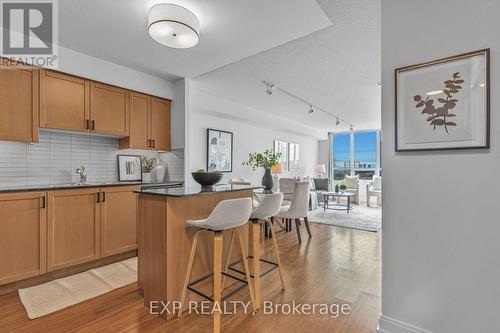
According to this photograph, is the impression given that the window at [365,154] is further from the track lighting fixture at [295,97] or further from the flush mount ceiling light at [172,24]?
the flush mount ceiling light at [172,24]

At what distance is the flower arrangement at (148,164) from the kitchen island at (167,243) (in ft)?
5.76

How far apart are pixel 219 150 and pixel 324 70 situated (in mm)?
2402

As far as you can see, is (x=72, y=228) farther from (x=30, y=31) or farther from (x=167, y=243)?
(x=30, y=31)

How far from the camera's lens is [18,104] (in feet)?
8.21

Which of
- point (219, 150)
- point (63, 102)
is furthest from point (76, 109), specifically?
point (219, 150)

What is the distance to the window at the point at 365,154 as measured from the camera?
8.62m

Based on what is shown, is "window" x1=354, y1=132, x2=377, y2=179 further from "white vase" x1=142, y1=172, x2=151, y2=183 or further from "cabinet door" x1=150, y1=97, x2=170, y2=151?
"white vase" x1=142, y1=172, x2=151, y2=183

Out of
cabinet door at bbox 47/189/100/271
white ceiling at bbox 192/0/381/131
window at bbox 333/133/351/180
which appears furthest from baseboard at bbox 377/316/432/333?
window at bbox 333/133/351/180

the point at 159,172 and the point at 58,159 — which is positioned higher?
the point at 58,159

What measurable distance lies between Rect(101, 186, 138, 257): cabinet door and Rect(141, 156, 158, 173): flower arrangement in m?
0.58

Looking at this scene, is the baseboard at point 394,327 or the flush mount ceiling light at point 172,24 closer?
the baseboard at point 394,327

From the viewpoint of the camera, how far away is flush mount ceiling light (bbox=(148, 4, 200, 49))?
1929 millimetres

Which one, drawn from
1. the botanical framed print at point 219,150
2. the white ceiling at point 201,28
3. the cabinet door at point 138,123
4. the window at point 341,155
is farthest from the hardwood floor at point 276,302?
the window at point 341,155

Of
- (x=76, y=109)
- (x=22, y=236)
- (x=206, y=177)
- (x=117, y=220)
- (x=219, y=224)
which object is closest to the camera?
(x=219, y=224)
